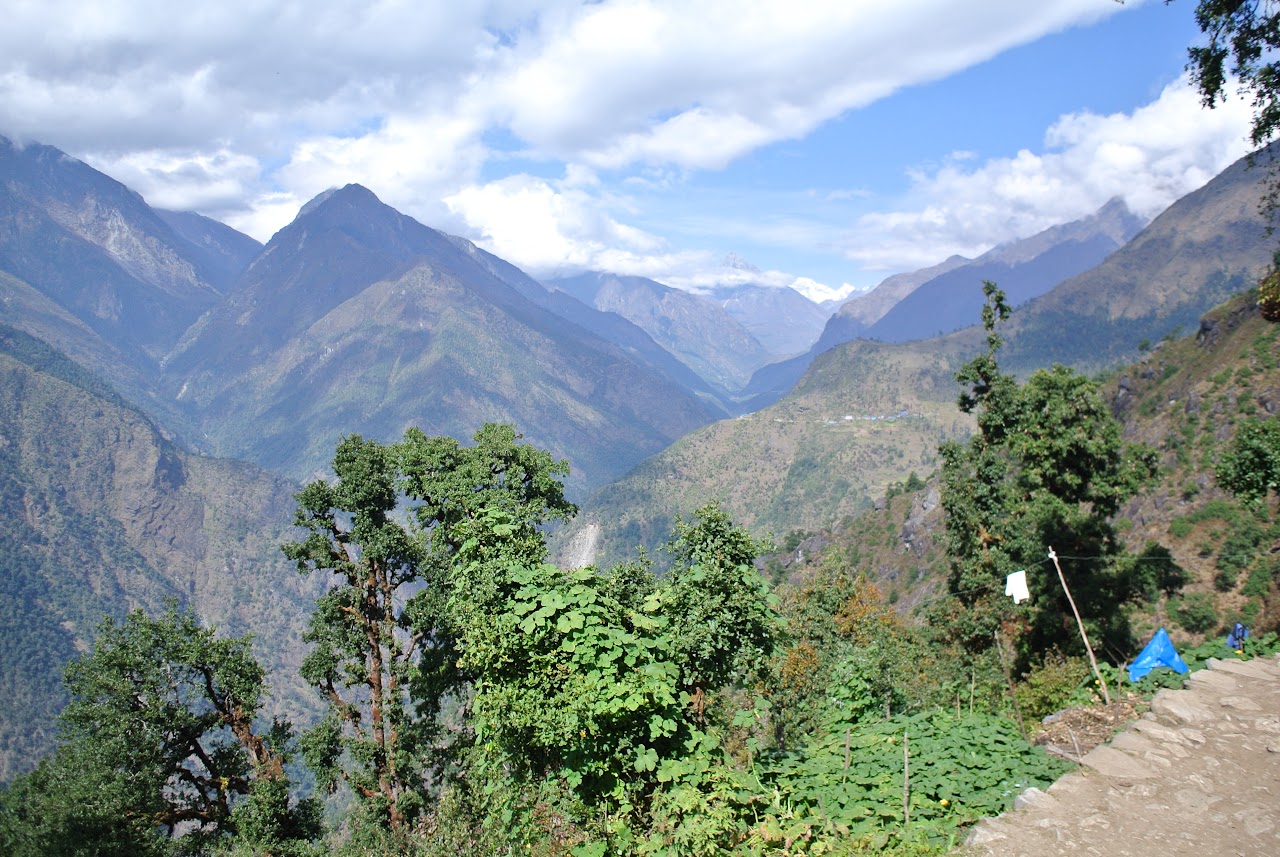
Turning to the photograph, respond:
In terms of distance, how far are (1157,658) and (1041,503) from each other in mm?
13280

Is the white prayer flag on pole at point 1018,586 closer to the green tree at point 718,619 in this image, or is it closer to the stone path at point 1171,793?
the stone path at point 1171,793

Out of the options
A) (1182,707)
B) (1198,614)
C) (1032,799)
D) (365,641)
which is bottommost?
(1198,614)

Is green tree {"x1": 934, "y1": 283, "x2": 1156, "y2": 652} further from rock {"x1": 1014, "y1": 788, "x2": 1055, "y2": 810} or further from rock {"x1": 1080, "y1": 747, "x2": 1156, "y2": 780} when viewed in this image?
rock {"x1": 1014, "y1": 788, "x2": 1055, "y2": 810}

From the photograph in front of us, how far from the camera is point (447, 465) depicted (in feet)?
73.2

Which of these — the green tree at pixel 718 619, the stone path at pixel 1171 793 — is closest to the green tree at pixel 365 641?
the green tree at pixel 718 619

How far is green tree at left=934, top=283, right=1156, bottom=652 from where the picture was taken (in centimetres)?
2694

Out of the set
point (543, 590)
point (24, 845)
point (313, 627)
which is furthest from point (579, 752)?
point (24, 845)

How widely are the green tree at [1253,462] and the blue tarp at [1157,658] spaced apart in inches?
196

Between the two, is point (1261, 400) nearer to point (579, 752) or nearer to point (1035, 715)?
point (1035, 715)

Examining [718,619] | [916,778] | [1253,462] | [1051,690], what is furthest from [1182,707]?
[1253,462]

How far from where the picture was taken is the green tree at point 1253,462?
16.7 m

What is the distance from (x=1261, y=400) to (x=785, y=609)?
40.1 m

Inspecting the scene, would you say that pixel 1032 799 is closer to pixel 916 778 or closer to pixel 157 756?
pixel 916 778

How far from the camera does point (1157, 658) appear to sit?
14.8 m
